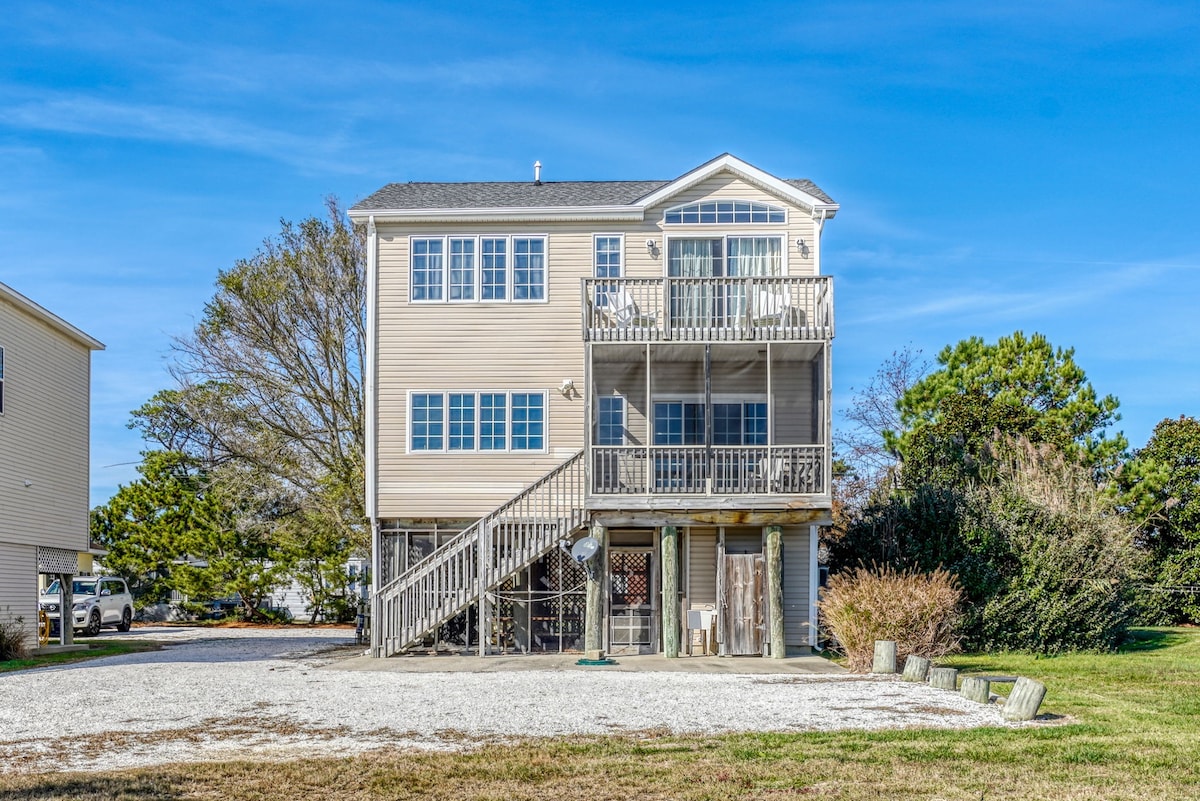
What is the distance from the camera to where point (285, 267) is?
31.6 meters

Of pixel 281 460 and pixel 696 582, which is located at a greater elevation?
pixel 281 460

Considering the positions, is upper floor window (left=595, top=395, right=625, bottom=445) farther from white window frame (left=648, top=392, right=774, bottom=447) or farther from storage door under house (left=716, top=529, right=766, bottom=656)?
storage door under house (left=716, top=529, right=766, bottom=656)

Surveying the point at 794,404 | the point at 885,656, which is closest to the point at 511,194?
the point at 794,404

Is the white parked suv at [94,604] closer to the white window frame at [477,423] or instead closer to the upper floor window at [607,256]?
the white window frame at [477,423]

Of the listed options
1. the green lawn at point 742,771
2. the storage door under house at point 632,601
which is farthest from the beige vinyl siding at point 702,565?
the green lawn at point 742,771

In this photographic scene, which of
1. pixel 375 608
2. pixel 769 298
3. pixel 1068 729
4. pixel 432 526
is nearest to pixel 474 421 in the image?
pixel 432 526

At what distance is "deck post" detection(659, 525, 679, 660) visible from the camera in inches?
854

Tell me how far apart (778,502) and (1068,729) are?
29.6 ft

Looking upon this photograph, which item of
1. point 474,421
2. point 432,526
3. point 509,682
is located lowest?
point 509,682

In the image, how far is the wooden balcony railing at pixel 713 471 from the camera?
2184 centimetres

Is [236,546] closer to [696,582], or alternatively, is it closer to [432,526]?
[432,526]

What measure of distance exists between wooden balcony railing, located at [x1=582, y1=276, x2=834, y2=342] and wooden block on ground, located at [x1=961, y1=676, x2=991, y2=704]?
8377 millimetres

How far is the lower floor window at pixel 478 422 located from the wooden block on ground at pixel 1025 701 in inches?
462

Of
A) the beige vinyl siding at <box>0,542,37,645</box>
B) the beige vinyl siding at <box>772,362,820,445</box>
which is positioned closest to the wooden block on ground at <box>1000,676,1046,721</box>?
the beige vinyl siding at <box>772,362,820,445</box>
